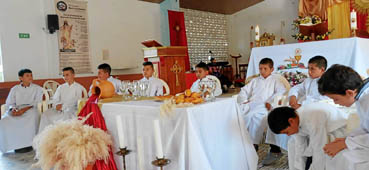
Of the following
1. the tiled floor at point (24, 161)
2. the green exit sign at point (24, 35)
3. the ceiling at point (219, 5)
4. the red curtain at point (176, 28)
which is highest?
the ceiling at point (219, 5)

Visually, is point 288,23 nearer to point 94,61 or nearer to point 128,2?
point 128,2

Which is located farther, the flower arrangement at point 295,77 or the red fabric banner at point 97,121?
the flower arrangement at point 295,77

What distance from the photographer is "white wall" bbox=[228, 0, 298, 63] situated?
9.30 metres

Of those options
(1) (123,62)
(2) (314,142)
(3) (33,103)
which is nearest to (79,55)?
(1) (123,62)

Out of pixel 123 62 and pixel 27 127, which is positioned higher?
pixel 123 62

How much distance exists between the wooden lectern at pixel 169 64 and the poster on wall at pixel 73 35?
6.68 ft

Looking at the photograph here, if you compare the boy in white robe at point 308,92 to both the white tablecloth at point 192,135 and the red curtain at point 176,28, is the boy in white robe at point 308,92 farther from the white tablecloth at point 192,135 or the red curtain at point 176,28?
the red curtain at point 176,28

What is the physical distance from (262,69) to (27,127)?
10.8ft

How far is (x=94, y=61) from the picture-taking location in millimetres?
6531

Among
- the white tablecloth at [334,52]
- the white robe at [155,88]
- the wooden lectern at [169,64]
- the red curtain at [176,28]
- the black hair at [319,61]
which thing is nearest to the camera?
the black hair at [319,61]

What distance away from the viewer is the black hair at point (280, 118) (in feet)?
5.60

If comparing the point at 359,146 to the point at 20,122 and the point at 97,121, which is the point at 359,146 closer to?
the point at 97,121

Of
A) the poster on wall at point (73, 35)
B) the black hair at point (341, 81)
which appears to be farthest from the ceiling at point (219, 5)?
the black hair at point (341, 81)

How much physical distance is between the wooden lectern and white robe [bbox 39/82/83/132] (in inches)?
56.4
